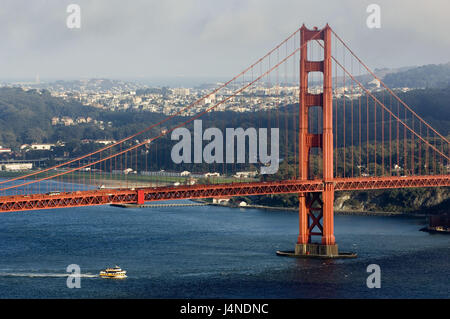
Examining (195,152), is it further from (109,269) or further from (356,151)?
(109,269)

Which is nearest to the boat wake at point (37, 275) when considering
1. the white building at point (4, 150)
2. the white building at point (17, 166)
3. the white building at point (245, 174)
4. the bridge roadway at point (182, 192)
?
the bridge roadway at point (182, 192)

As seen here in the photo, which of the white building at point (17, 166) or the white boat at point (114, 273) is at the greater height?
the white building at point (17, 166)

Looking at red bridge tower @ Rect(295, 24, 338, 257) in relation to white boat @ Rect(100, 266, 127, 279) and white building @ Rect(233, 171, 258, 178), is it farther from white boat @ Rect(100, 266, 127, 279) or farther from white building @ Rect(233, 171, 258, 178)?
white building @ Rect(233, 171, 258, 178)

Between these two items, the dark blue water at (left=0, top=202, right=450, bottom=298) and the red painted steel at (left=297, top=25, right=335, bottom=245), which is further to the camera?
the red painted steel at (left=297, top=25, right=335, bottom=245)

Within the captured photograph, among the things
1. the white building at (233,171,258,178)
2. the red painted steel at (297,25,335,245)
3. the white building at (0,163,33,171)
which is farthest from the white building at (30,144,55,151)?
the red painted steel at (297,25,335,245)

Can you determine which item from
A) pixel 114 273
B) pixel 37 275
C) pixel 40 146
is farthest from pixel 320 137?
pixel 40 146

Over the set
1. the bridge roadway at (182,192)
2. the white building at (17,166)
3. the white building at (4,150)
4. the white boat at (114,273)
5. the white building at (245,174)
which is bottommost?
the white boat at (114,273)

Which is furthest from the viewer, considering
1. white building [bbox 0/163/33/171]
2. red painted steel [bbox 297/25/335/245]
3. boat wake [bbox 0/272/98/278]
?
white building [bbox 0/163/33/171]

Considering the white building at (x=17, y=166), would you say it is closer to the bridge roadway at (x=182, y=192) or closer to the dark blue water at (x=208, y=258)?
the dark blue water at (x=208, y=258)
